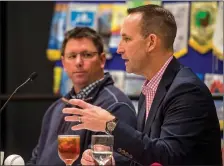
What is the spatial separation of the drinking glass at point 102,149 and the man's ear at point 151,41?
0.52m

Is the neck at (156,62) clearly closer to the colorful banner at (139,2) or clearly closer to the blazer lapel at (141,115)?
the blazer lapel at (141,115)

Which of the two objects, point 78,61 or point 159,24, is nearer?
point 159,24

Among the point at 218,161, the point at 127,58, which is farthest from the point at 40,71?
the point at 218,161

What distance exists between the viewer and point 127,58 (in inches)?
91.8

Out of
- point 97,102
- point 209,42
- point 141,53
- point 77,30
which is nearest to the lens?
point 141,53

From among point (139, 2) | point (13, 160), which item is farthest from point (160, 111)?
point (139, 2)

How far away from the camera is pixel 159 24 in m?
2.30

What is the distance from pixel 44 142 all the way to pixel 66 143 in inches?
40.5

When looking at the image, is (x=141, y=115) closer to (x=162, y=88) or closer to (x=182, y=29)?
(x=162, y=88)

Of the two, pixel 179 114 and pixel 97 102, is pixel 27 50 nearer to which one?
pixel 97 102

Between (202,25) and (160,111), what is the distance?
6.08 feet

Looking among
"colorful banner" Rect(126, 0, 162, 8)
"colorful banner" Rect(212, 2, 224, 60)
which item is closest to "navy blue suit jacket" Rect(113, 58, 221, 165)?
"colorful banner" Rect(212, 2, 224, 60)

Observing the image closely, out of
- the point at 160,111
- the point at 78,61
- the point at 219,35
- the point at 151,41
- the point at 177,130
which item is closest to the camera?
the point at 177,130

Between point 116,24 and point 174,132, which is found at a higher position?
point 116,24
